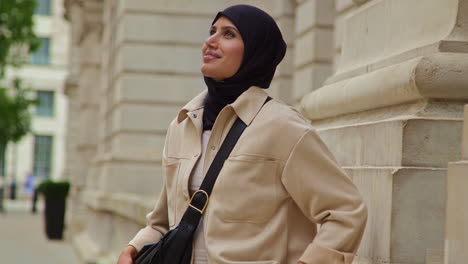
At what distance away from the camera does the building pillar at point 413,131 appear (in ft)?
11.9

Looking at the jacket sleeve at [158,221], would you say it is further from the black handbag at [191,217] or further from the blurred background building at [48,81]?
the blurred background building at [48,81]

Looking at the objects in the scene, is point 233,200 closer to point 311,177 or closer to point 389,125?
point 311,177

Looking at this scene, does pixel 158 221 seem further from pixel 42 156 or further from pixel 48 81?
pixel 48 81

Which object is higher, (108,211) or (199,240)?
(199,240)

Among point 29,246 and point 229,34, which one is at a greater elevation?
point 229,34

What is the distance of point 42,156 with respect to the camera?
57031 millimetres

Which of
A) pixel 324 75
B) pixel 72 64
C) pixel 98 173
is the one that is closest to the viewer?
pixel 324 75

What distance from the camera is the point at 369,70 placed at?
431 centimetres

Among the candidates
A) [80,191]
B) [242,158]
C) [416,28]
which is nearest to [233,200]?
[242,158]

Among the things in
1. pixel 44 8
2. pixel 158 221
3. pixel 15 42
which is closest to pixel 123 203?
pixel 158 221

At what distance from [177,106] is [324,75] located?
420 centimetres

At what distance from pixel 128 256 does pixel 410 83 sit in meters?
1.33

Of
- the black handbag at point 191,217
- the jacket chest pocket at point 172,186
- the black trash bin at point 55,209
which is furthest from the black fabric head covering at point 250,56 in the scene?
the black trash bin at point 55,209

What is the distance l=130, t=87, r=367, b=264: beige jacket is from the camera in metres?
3.24
